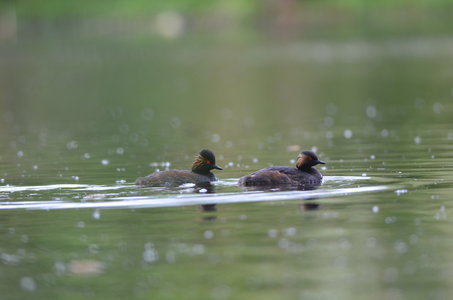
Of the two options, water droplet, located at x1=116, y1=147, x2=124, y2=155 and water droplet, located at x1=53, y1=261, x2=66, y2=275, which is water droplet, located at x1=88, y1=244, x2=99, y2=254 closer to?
water droplet, located at x1=53, y1=261, x2=66, y2=275

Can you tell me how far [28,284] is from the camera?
10.5 m

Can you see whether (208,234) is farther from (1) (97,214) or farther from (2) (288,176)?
(2) (288,176)

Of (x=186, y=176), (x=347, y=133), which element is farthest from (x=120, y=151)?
(x=186, y=176)

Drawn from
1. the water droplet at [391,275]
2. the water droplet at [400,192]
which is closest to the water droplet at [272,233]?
the water droplet at [391,275]

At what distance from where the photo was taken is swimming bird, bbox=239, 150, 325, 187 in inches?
643

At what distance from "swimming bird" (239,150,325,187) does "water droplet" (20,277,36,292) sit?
19.9 ft

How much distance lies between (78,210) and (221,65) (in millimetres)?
47389

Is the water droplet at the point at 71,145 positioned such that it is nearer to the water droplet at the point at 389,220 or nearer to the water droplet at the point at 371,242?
the water droplet at the point at 389,220

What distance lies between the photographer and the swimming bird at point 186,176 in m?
16.8

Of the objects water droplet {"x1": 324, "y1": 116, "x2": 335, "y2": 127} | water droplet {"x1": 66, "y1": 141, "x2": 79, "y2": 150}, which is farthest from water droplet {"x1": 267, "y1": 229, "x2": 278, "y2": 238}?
water droplet {"x1": 324, "y1": 116, "x2": 335, "y2": 127}

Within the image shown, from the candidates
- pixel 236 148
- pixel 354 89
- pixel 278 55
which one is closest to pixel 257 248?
pixel 236 148

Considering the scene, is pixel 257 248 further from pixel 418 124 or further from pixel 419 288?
pixel 418 124

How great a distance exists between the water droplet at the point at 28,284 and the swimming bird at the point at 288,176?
6.07m

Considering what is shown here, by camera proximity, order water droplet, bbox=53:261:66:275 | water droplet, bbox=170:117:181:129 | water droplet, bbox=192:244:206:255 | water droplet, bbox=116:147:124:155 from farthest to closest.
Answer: water droplet, bbox=170:117:181:129 → water droplet, bbox=116:147:124:155 → water droplet, bbox=192:244:206:255 → water droplet, bbox=53:261:66:275
